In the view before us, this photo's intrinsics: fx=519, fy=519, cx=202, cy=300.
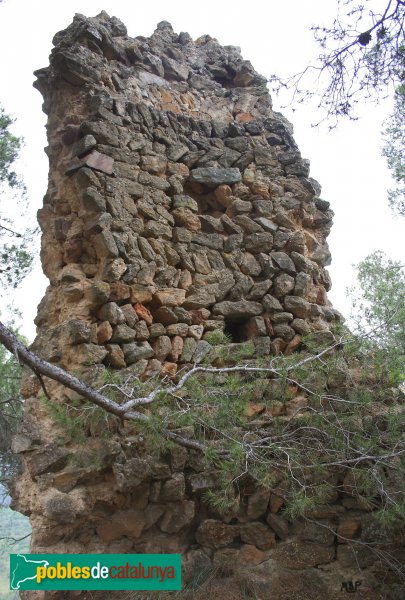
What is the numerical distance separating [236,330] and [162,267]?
0.88 m

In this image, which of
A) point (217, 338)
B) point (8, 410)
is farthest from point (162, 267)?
point (8, 410)

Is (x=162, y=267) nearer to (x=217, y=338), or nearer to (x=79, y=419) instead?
(x=217, y=338)

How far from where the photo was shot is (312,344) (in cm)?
384

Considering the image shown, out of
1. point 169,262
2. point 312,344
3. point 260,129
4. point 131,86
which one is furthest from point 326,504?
point 131,86

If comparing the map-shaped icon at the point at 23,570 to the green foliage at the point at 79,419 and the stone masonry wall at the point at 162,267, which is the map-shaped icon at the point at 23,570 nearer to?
the stone masonry wall at the point at 162,267

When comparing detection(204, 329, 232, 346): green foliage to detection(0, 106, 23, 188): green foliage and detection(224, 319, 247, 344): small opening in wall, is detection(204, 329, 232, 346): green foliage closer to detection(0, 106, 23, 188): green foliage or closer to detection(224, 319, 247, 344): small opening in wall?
detection(224, 319, 247, 344): small opening in wall

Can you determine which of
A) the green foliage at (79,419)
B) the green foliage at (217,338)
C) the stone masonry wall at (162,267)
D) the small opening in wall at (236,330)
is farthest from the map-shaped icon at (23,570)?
the small opening in wall at (236,330)

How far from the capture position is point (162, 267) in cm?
405

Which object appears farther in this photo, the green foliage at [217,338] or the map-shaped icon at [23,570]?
the green foliage at [217,338]

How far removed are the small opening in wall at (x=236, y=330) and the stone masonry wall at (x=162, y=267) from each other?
0.09 ft

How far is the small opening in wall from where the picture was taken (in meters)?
4.37

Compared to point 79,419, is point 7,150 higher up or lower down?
higher up

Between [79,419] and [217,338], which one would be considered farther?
[217,338]

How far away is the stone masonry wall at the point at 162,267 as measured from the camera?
10.8 ft
